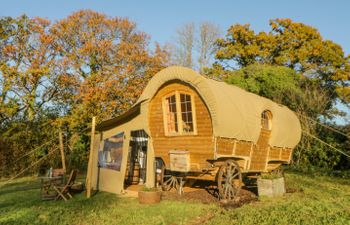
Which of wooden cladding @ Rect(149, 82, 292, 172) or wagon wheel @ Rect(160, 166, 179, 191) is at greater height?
wooden cladding @ Rect(149, 82, 292, 172)

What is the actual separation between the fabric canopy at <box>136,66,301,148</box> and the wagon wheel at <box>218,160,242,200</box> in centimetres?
95

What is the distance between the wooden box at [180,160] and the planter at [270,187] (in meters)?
2.75

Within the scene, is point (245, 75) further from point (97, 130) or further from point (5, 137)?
point (5, 137)

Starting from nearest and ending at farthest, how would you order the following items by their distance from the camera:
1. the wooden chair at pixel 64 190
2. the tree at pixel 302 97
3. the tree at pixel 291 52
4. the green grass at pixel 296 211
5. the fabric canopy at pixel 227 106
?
the green grass at pixel 296 211
the fabric canopy at pixel 227 106
the wooden chair at pixel 64 190
the tree at pixel 302 97
the tree at pixel 291 52

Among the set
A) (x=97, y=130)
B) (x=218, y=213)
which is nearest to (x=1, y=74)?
(x=97, y=130)

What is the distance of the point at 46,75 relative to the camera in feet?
72.4

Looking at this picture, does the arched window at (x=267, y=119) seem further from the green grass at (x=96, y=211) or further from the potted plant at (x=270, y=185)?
the green grass at (x=96, y=211)

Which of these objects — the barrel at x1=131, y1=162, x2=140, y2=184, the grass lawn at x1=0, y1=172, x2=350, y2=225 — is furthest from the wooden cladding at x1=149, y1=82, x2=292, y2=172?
Answer: the barrel at x1=131, y1=162, x2=140, y2=184

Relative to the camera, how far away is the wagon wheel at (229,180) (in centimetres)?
1010

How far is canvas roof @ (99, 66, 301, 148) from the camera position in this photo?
9.62 m

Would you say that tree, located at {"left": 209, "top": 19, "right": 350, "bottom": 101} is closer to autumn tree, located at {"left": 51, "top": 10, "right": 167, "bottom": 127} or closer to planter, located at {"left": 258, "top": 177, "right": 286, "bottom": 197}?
autumn tree, located at {"left": 51, "top": 10, "right": 167, "bottom": 127}

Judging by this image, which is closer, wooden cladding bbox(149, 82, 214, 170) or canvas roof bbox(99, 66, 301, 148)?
canvas roof bbox(99, 66, 301, 148)

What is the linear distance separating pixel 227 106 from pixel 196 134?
1298 mm

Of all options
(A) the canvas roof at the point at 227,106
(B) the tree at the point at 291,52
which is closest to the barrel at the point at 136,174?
(A) the canvas roof at the point at 227,106
